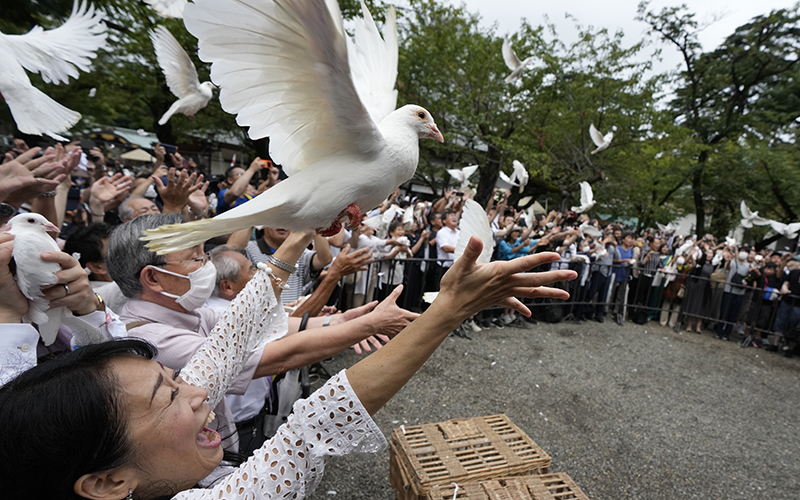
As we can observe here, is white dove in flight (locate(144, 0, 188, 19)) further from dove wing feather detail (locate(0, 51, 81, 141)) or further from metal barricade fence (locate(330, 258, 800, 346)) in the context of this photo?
metal barricade fence (locate(330, 258, 800, 346))

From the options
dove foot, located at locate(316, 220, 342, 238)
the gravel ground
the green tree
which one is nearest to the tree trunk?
the green tree

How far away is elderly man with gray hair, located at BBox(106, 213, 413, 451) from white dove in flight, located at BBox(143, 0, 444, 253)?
432 millimetres

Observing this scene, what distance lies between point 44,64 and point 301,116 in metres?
1.15

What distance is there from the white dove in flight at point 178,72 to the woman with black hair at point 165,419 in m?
3.22

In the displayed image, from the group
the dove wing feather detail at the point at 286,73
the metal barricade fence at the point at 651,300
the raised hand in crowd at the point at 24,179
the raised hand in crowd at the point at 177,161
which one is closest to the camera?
the dove wing feather detail at the point at 286,73

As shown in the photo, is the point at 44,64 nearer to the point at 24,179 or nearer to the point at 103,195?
the point at 24,179

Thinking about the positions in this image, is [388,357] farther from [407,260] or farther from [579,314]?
[579,314]

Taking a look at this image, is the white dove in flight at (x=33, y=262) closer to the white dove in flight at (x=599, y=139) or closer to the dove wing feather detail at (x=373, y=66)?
the dove wing feather detail at (x=373, y=66)

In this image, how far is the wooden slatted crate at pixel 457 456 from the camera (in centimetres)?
236

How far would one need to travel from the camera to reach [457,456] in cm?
256

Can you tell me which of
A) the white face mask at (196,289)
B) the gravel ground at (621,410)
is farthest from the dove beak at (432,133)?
the gravel ground at (621,410)

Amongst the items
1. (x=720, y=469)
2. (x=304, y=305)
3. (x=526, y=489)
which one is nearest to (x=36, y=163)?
(x=304, y=305)

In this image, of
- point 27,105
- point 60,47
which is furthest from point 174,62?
point 27,105

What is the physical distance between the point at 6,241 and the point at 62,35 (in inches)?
52.4
